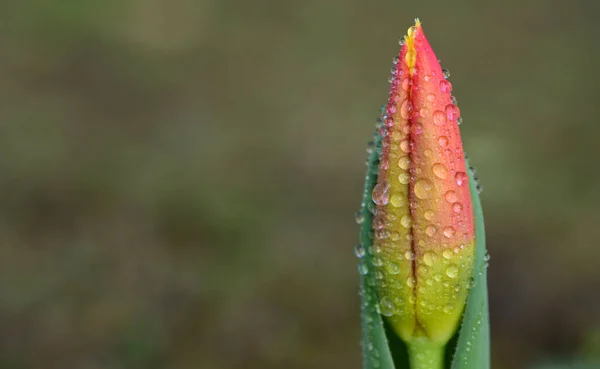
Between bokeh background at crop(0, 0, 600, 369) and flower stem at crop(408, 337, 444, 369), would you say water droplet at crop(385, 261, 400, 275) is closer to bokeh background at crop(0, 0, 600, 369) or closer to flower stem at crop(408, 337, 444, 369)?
flower stem at crop(408, 337, 444, 369)

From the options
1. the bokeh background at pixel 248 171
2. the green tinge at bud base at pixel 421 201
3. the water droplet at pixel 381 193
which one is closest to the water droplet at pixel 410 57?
the green tinge at bud base at pixel 421 201

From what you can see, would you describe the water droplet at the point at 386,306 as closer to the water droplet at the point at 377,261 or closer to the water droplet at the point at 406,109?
the water droplet at the point at 377,261

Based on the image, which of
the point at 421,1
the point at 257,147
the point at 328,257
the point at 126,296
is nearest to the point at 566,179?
the point at 328,257

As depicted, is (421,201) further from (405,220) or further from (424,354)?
(424,354)

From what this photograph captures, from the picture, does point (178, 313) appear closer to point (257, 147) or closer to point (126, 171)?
point (126, 171)

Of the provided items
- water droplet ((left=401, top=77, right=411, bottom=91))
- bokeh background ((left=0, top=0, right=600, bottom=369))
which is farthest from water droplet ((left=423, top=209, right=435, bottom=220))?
bokeh background ((left=0, top=0, right=600, bottom=369))
